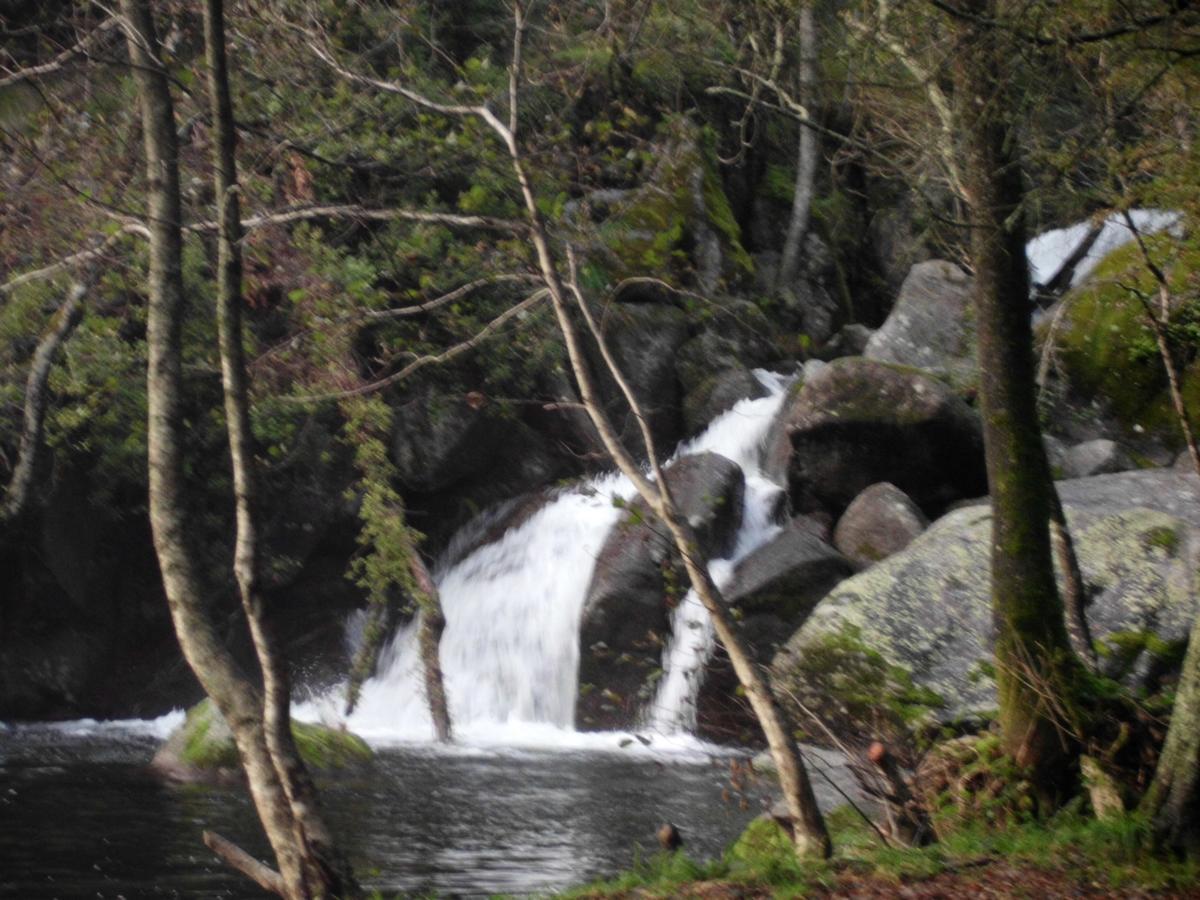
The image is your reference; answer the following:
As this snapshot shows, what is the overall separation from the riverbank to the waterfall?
873 cm

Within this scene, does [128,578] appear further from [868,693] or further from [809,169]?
[809,169]

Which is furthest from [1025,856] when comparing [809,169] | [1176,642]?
[809,169]

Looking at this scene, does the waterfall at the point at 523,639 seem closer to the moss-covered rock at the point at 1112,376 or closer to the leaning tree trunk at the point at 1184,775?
the moss-covered rock at the point at 1112,376

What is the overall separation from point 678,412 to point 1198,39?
624 inches

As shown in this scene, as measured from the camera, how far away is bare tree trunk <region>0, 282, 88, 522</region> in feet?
43.9

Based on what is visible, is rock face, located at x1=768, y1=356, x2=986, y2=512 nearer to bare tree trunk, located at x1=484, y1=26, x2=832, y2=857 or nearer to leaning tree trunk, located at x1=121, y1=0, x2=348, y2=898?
bare tree trunk, located at x1=484, y1=26, x2=832, y2=857

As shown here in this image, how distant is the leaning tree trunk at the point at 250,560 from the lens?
21.5ft

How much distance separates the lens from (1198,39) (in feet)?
19.6

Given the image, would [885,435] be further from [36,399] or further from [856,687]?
[36,399]

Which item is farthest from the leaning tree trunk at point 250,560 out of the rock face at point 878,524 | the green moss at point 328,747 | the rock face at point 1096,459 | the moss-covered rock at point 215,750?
the rock face at point 1096,459

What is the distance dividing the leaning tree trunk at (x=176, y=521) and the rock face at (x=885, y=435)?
12418 millimetres

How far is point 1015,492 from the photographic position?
286 inches

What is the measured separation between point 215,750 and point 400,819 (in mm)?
2964

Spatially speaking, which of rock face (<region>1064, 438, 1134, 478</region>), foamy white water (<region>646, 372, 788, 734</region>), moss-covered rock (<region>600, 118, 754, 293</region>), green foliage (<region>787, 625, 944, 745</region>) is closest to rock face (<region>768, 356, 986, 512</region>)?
foamy white water (<region>646, 372, 788, 734</region>)
